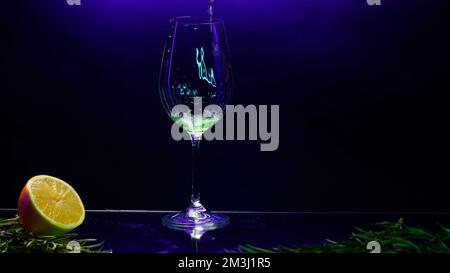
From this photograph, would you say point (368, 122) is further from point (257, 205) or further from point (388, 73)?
point (257, 205)

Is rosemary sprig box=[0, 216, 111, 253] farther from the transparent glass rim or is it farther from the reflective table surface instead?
the transparent glass rim

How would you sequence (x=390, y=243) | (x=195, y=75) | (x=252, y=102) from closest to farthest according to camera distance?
(x=390, y=243) → (x=195, y=75) → (x=252, y=102)

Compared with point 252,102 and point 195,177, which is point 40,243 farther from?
point 252,102

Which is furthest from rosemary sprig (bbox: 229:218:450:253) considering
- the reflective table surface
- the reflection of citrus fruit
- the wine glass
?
the reflection of citrus fruit

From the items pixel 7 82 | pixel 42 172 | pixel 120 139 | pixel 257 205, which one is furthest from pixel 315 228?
pixel 7 82

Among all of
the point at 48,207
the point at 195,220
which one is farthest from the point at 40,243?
the point at 195,220

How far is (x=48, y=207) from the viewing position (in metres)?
1.11

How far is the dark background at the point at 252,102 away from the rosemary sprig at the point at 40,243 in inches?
10.1

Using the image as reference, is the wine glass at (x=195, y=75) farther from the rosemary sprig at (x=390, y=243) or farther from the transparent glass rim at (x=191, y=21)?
the rosemary sprig at (x=390, y=243)

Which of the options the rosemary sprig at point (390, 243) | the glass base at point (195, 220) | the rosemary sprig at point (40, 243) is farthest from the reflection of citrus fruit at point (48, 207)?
the rosemary sprig at point (390, 243)

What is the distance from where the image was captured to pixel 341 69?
1315mm

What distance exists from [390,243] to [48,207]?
0.55 meters

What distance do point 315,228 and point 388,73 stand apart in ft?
1.14

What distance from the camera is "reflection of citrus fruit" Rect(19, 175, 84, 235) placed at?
110cm
